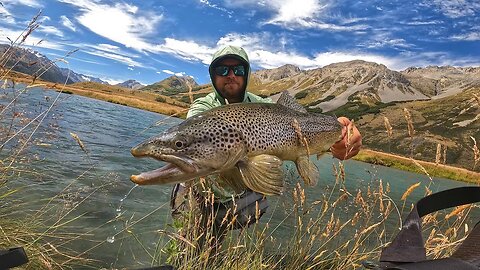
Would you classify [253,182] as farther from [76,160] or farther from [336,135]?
[76,160]

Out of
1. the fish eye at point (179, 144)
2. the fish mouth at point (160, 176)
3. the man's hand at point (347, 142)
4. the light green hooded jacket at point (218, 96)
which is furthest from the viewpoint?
the light green hooded jacket at point (218, 96)

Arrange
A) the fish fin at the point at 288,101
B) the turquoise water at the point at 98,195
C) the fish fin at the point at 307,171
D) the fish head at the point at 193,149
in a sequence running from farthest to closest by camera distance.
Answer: the turquoise water at the point at 98,195
the fish fin at the point at 288,101
the fish fin at the point at 307,171
the fish head at the point at 193,149

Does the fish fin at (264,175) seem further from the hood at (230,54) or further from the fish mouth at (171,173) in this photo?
the hood at (230,54)

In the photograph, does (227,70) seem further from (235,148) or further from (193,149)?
(193,149)

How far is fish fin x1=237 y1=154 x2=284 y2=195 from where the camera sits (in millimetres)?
2314

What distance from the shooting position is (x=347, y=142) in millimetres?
3602

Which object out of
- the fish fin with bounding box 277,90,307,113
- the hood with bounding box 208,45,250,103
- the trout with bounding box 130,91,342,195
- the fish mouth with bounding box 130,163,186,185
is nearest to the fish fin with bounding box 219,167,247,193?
the trout with bounding box 130,91,342,195

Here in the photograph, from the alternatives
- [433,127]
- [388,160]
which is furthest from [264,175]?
[433,127]

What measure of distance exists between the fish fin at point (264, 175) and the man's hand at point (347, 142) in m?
1.44

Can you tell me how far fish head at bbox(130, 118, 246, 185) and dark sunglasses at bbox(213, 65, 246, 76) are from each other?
202 cm

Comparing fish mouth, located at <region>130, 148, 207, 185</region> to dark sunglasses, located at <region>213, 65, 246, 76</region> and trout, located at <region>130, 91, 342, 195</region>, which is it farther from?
dark sunglasses, located at <region>213, 65, 246, 76</region>

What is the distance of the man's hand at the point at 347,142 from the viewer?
363 cm

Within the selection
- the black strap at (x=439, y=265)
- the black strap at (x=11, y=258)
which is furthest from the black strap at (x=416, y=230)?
the black strap at (x=11, y=258)

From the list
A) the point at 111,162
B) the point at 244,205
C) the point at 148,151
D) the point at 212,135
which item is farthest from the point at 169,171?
the point at 111,162
